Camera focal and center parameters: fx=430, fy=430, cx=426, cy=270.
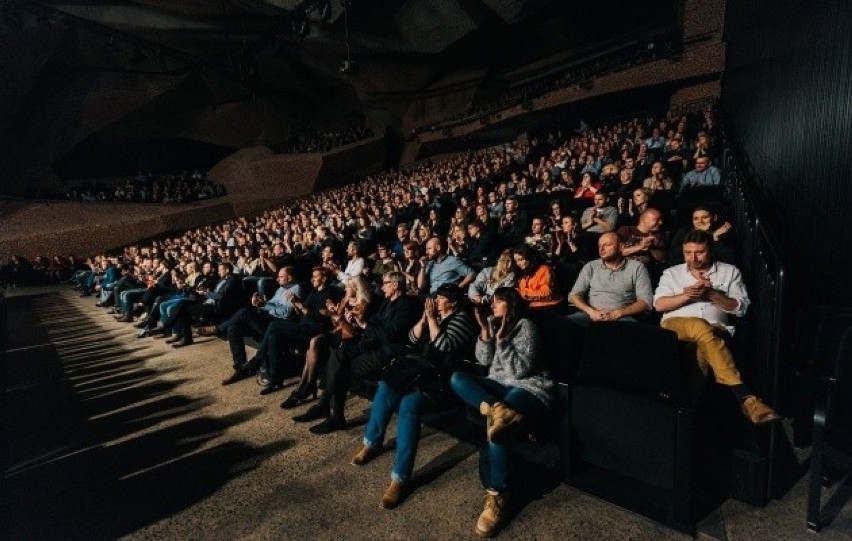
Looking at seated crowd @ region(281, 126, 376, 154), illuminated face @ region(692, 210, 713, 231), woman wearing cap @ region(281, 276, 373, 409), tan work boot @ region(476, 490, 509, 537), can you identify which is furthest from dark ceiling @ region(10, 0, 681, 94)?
tan work boot @ region(476, 490, 509, 537)

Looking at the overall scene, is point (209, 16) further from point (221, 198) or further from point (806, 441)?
point (806, 441)

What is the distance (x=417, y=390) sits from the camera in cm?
262

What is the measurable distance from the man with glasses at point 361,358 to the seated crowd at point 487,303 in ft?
0.04

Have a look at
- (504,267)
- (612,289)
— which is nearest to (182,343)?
(504,267)

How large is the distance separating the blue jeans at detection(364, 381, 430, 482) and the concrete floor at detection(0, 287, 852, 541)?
5.9 inches

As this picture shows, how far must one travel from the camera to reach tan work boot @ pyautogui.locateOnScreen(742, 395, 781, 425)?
2.01m

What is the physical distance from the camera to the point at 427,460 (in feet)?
9.10

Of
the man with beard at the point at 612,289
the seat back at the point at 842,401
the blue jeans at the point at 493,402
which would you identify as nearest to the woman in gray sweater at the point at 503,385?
the blue jeans at the point at 493,402

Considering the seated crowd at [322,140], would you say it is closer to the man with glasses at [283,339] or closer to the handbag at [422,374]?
the man with glasses at [283,339]

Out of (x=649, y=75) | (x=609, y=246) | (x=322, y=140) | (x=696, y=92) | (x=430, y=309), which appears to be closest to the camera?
(x=430, y=309)

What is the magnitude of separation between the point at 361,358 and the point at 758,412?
96.0 inches

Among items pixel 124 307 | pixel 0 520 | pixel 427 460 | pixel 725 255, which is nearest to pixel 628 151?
pixel 725 255

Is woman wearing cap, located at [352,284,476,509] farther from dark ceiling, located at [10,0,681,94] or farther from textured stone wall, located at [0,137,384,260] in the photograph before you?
textured stone wall, located at [0,137,384,260]

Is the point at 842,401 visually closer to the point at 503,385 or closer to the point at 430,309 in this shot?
the point at 503,385
